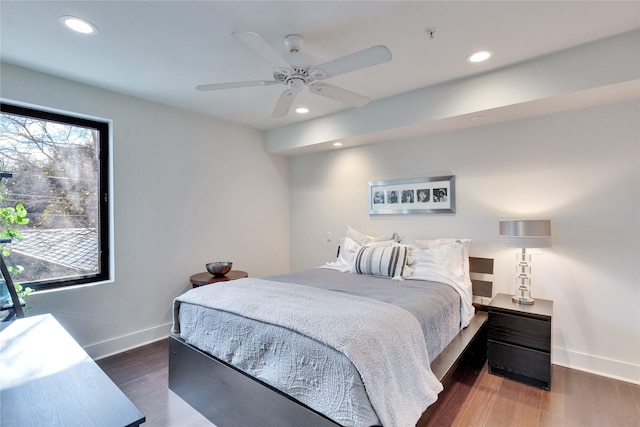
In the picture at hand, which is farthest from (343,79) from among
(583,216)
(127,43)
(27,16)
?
(583,216)

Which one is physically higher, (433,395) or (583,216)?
(583,216)

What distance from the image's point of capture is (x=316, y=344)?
1524 millimetres

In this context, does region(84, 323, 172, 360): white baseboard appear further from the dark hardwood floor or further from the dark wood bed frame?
the dark wood bed frame

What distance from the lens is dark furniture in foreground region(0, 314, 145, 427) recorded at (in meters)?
0.88

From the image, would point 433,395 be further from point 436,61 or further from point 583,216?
point 436,61

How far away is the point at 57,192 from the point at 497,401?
4.07 meters

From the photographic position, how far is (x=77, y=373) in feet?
3.72

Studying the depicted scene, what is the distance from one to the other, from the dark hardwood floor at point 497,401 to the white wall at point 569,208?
0.37 m

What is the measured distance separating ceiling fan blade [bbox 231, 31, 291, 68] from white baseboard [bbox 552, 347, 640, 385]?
11.3ft


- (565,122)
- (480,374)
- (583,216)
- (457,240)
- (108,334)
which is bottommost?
(480,374)

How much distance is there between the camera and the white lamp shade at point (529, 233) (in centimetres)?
254

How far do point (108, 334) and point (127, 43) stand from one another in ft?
8.61

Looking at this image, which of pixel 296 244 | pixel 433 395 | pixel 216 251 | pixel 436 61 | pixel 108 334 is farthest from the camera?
pixel 296 244

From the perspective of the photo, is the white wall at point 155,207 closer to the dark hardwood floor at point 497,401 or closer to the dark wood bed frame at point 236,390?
the dark hardwood floor at point 497,401
